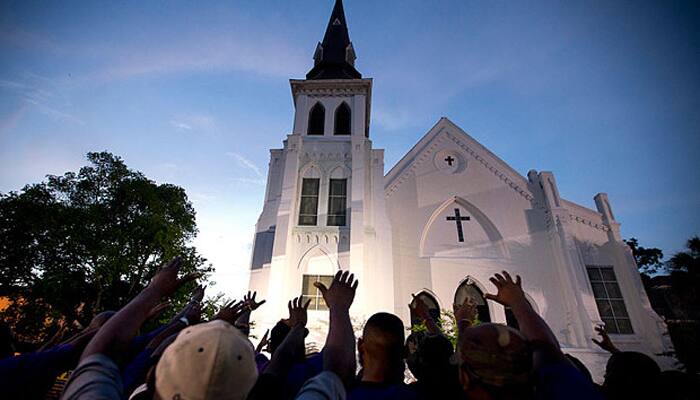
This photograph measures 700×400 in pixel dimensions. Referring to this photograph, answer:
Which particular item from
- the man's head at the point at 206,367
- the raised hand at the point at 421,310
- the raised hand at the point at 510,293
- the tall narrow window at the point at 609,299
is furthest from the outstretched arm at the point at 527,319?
the tall narrow window at the point at 609,299

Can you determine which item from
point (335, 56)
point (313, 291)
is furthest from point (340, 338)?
point (335, 56)

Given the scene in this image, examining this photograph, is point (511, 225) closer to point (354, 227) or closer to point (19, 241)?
point (354, 227)

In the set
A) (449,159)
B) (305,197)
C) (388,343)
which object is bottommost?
(388,343)

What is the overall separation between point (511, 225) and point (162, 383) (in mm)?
14649

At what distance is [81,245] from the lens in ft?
42.0

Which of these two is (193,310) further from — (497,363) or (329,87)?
(329,87)

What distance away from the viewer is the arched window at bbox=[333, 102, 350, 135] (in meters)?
15.4

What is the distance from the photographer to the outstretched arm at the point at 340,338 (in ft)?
4.62

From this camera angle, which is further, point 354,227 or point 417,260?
point 417,260

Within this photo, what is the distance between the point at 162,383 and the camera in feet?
3.27

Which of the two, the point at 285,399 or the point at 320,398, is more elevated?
the point at 320,398

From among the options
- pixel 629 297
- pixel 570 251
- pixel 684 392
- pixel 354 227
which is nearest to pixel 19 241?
pixel 354 227

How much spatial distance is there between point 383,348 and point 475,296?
1162cm

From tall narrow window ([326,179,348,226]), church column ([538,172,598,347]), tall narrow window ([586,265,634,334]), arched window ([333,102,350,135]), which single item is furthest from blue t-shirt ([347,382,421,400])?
arched window ([333,102,350,135])
